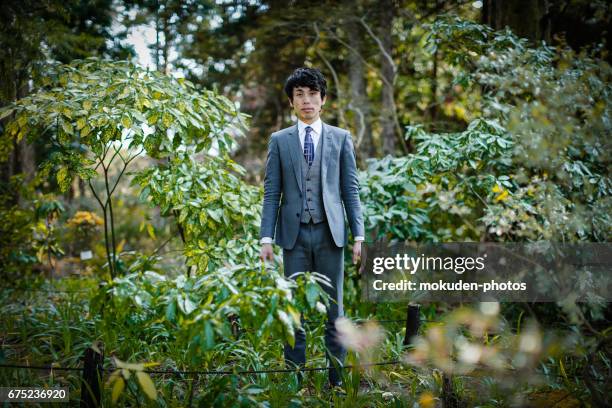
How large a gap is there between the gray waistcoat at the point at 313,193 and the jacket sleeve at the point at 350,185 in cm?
18

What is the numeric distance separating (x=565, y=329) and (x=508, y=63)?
7.34ft

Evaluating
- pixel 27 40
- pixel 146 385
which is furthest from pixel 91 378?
pixel 27 40

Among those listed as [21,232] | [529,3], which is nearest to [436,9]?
[529,3]

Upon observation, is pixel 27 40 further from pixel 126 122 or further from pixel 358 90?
pixel 358 90

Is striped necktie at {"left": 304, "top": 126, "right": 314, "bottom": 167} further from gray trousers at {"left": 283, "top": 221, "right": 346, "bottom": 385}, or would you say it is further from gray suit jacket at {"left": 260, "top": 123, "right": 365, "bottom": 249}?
gray trousers at {"left": 283, "top": 221, "right": 346, "bottom": 385}

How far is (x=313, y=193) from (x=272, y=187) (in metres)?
0.26

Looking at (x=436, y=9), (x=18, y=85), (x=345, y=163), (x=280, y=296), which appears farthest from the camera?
(x=436, y=9)

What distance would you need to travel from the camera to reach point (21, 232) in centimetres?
518

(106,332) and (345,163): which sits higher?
(345,163)

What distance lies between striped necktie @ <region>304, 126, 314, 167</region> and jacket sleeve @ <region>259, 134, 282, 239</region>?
0.17m

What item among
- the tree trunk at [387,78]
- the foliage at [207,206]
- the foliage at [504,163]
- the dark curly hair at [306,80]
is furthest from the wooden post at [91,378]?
the tree trunk at [387,78]

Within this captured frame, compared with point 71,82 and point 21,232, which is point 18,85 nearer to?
point 71,82

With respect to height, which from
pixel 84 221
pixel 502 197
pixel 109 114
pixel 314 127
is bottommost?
pixel 84 221

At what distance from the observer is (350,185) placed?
3.00m
